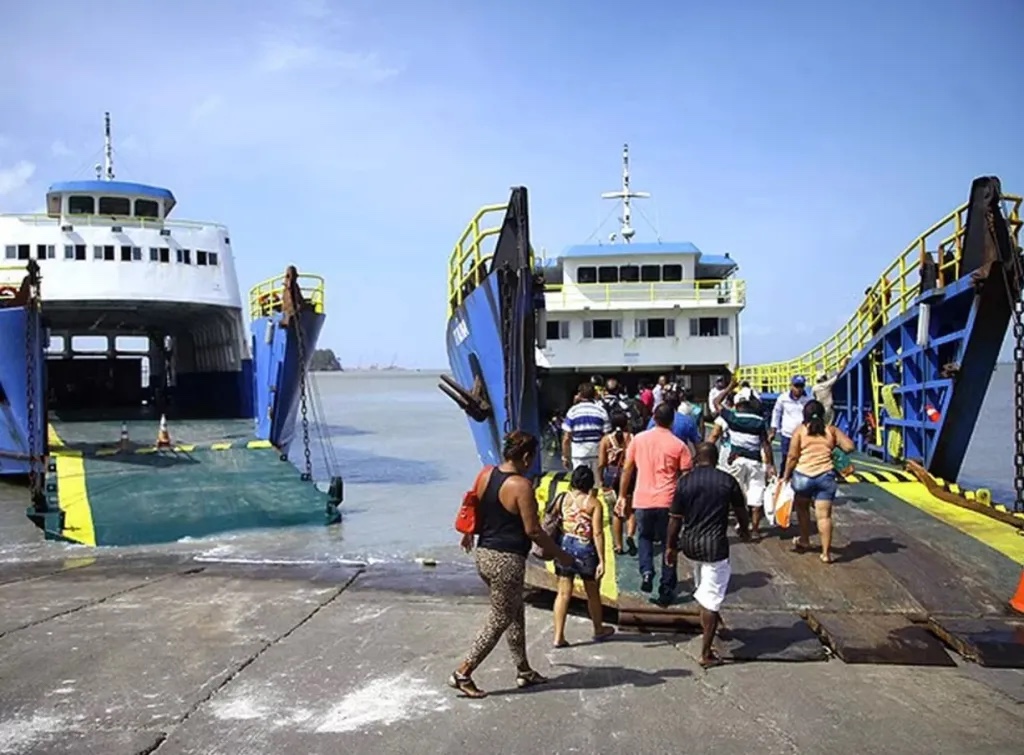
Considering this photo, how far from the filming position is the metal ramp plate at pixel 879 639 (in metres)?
6.04

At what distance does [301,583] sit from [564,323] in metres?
14.4

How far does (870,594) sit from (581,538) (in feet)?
8.46

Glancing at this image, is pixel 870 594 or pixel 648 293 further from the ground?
pixel 648 293

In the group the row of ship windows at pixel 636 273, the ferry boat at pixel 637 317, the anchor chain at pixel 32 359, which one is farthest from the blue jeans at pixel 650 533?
the row of ship windows at pixel 636 273

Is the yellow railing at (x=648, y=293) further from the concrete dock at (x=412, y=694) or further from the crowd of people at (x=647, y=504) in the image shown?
the concrete dock at (x=412, y=694)

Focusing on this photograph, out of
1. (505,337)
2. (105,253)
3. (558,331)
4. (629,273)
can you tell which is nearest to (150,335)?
(105,253)

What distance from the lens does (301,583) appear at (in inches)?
371

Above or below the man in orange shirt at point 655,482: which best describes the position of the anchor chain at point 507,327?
above

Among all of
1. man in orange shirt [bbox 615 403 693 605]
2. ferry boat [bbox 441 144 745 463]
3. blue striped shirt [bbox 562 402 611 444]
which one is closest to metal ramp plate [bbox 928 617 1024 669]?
man in orange shirt [bbox 615 403 693 605]

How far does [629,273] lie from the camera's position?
2372 centimetres

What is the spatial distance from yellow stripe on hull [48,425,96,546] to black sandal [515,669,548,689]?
8.54 m

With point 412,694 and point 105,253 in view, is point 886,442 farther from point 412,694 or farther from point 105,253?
point 105,253

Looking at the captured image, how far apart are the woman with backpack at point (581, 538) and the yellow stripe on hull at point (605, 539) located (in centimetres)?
38

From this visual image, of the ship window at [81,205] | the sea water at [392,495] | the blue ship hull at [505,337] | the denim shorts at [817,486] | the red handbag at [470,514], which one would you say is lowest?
the sea water at [392,495]
